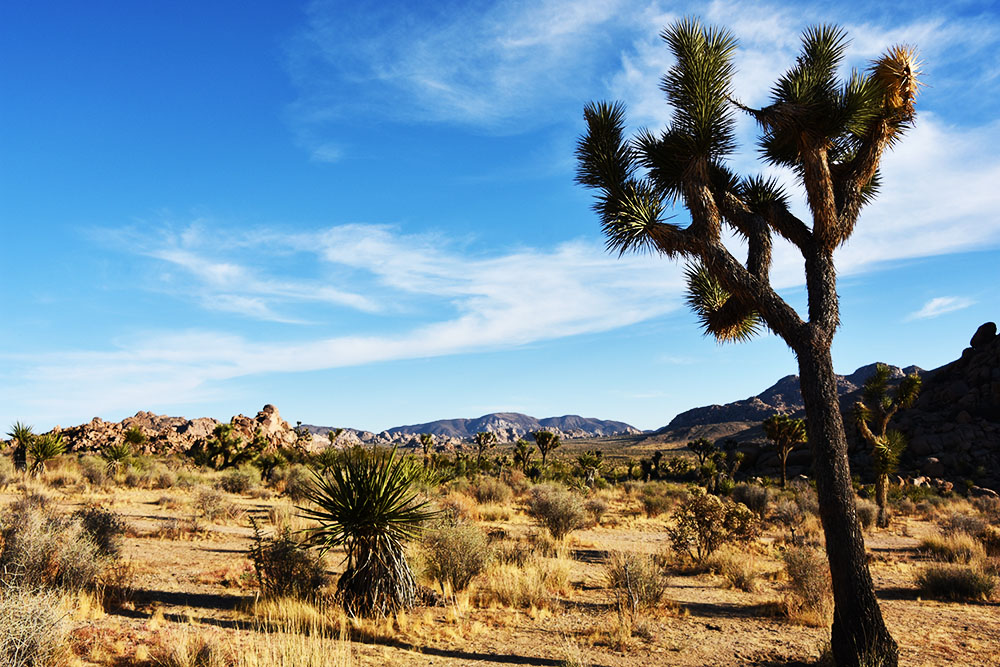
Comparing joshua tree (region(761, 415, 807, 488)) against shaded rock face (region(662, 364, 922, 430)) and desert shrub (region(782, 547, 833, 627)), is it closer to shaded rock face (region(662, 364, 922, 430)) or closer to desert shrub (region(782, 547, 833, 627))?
desert shrub (region(782, 547, 833, 627))

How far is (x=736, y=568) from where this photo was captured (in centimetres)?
1098

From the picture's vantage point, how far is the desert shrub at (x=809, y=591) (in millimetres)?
8461

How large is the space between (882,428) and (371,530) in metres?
22.9

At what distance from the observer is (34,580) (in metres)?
7.21

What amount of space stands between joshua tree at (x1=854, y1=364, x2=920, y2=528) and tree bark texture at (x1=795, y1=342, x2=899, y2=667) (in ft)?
55.9

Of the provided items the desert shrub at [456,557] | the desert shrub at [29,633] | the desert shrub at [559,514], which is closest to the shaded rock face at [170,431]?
the desert shrub at [559,514]

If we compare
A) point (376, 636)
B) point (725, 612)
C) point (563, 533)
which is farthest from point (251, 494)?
point (725, 612)

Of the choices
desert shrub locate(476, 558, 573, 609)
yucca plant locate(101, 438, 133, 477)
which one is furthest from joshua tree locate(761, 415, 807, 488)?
yucca plant locate(101, 438, 133, 477)

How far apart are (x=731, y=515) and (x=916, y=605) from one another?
3.59 metres

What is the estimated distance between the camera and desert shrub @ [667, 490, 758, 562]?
40.4 ft

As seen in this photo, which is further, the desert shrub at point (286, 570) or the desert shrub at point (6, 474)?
the desert shrub at point (6, 474)

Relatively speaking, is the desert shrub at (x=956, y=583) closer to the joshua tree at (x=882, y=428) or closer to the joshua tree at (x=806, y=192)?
the joshua tree at (x=806, y=192)

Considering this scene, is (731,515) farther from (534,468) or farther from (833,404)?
(534,468)

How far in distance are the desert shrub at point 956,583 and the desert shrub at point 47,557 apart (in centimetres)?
1441
